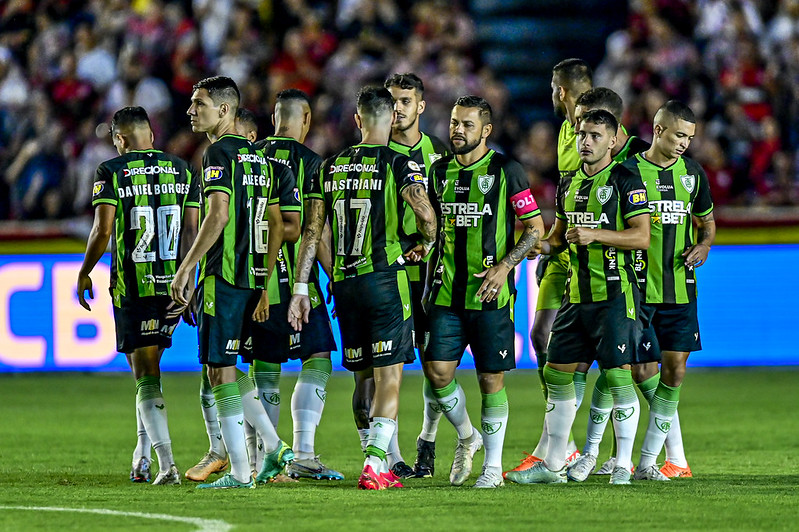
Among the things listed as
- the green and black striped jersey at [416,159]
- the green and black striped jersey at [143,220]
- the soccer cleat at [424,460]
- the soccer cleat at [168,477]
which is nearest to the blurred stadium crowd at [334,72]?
the green and black striped jersey at [416,159]

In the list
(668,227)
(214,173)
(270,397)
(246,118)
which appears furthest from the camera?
(246,118)

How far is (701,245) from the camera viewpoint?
334 inches

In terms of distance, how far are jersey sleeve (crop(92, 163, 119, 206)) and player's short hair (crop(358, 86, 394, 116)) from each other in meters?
1.68

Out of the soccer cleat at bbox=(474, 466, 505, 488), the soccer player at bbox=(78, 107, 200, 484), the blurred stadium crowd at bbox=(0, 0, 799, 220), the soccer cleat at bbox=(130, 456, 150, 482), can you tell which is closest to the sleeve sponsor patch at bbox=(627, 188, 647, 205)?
the soccer cleat at bbox=(474, 466, 505, 488)

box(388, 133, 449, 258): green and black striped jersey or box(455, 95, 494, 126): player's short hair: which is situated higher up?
box(455, 95, 494, 126): player's short hair

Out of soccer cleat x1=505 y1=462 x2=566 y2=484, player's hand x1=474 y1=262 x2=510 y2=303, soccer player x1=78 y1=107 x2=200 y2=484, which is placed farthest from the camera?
soccer player x1=78 y1=107 x2=200 y2=484

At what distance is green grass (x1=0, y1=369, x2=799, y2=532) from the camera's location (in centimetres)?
643

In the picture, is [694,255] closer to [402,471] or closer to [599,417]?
[599,417]

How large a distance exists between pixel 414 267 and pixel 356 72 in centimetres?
967

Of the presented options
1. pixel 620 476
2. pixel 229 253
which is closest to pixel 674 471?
pixel 620 476

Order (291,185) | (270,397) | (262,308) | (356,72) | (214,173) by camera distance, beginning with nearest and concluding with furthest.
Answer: (214,173) < (262,308) < (291,185) < (270,397) < (356,72)

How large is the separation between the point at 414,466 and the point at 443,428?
278 centimetres

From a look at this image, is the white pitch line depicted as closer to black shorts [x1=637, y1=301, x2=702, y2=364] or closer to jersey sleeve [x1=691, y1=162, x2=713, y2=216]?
black shorts [x1=637, y1=301, x2=702, y2=364]

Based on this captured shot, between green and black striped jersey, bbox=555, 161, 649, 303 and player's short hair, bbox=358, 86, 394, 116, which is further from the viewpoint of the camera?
green and black striped jersey, bbox=555, 161, 649, 303
